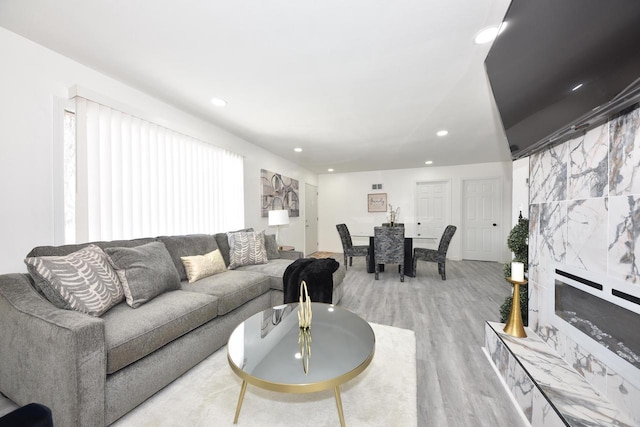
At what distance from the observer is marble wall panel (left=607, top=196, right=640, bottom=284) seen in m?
1.03

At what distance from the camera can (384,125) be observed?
3193mm

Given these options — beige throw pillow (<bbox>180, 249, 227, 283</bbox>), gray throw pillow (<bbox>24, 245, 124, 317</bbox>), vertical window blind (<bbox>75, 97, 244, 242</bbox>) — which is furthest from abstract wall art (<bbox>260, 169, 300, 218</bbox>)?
gray throw pillow (<bbox>24, 245, 124, 317</bbox>)

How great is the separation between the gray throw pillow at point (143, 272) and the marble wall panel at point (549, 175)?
2.85 meters

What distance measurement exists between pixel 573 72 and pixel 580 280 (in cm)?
111

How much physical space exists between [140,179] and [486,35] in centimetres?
315

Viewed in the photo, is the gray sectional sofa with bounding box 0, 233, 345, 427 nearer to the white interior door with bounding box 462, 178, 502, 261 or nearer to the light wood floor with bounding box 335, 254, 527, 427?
the light wood floor with bounding box 335, 254, 527, 427

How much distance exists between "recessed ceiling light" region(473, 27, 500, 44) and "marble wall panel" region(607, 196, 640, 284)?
1203 mm

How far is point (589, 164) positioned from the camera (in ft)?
4.27

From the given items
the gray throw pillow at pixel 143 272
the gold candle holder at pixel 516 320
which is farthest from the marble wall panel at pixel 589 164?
the gray throw pillow at pixel 143 272

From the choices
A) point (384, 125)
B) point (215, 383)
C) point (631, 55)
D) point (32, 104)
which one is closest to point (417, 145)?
point (384, 125)

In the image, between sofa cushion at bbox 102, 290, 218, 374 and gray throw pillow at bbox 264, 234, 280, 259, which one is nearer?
sofa cushion at bbox 102, 290, 218, 374

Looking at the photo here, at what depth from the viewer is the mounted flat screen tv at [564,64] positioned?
0.85 metres

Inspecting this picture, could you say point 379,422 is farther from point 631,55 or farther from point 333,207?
point 333,207

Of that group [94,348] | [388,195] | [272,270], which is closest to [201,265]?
[272,270]
